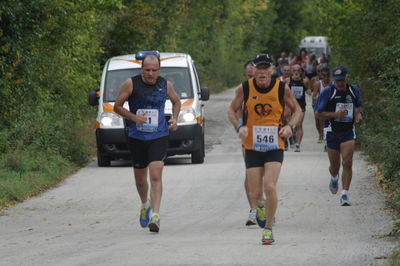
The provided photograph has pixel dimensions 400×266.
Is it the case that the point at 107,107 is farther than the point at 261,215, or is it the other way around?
the point at 107,107

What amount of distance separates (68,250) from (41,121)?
1009cm

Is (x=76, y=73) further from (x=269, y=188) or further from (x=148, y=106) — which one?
(x=269, y=188)

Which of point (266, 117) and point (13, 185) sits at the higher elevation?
point (266, 117)

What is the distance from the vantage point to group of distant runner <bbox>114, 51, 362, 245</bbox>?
1090 cm

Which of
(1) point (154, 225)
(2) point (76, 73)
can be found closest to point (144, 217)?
(1) point (154, 225)

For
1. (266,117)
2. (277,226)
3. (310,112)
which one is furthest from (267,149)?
(310,112)

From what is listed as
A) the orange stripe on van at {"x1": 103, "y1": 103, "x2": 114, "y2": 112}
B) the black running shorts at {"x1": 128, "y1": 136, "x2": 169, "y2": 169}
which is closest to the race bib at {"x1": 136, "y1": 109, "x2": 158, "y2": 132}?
the black running shorts at {"x1": 128, "y1": 136, "x2": 169, "y2": 169}

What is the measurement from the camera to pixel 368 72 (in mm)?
26469

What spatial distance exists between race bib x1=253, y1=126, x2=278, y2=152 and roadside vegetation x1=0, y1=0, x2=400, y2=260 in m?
1.46

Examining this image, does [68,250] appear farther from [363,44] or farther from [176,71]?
[363,44]

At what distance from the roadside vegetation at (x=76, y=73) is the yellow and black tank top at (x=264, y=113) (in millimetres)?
1506

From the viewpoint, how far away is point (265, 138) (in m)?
10.9

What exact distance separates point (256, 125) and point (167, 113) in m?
8.65

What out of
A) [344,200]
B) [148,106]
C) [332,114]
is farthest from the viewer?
[332,114]
